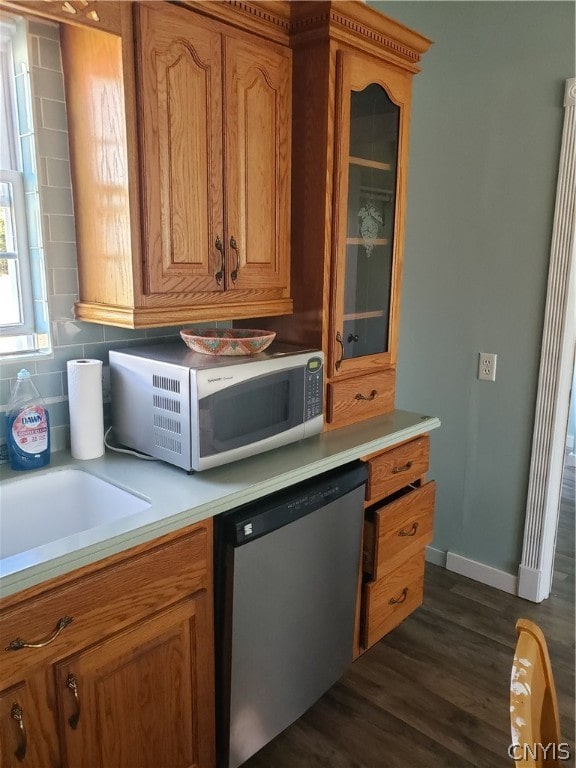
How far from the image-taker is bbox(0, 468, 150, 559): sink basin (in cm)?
151

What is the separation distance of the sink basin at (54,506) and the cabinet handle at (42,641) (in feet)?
1.07

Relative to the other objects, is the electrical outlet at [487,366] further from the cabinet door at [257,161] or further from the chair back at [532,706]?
the chair back at [532,706]

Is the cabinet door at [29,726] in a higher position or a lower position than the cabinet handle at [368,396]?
lower

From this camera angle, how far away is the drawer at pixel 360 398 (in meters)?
1.98

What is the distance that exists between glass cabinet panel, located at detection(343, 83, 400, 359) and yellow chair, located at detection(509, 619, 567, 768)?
1.23m

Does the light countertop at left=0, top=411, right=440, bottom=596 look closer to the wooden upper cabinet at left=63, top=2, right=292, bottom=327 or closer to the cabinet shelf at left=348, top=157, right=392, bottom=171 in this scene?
the wooden upper cabinet at left=63, top=2, right=292, bottom=327

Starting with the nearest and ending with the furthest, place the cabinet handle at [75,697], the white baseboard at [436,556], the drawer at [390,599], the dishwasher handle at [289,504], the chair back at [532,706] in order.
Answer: the chair back at [532,706]
the cabinet handle at [75,697]
the dishwasher handle at [289,504]
the drawer at [390,599]
the white baseboard at [436,556]

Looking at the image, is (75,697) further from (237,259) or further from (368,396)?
(368,396)

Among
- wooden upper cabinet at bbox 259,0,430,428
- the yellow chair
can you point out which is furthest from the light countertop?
the yellow chair

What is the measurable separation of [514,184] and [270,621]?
1.84 metres

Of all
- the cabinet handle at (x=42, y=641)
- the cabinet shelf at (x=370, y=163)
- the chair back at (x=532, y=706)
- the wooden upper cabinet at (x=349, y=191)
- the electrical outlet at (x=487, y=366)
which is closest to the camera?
the chair back at (x=532, y=706)

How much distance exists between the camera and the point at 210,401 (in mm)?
1511

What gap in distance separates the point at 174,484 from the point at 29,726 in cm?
58

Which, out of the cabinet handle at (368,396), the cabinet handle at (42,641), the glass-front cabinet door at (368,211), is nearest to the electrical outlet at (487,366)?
the glass-front cabinet door at (368,211)
